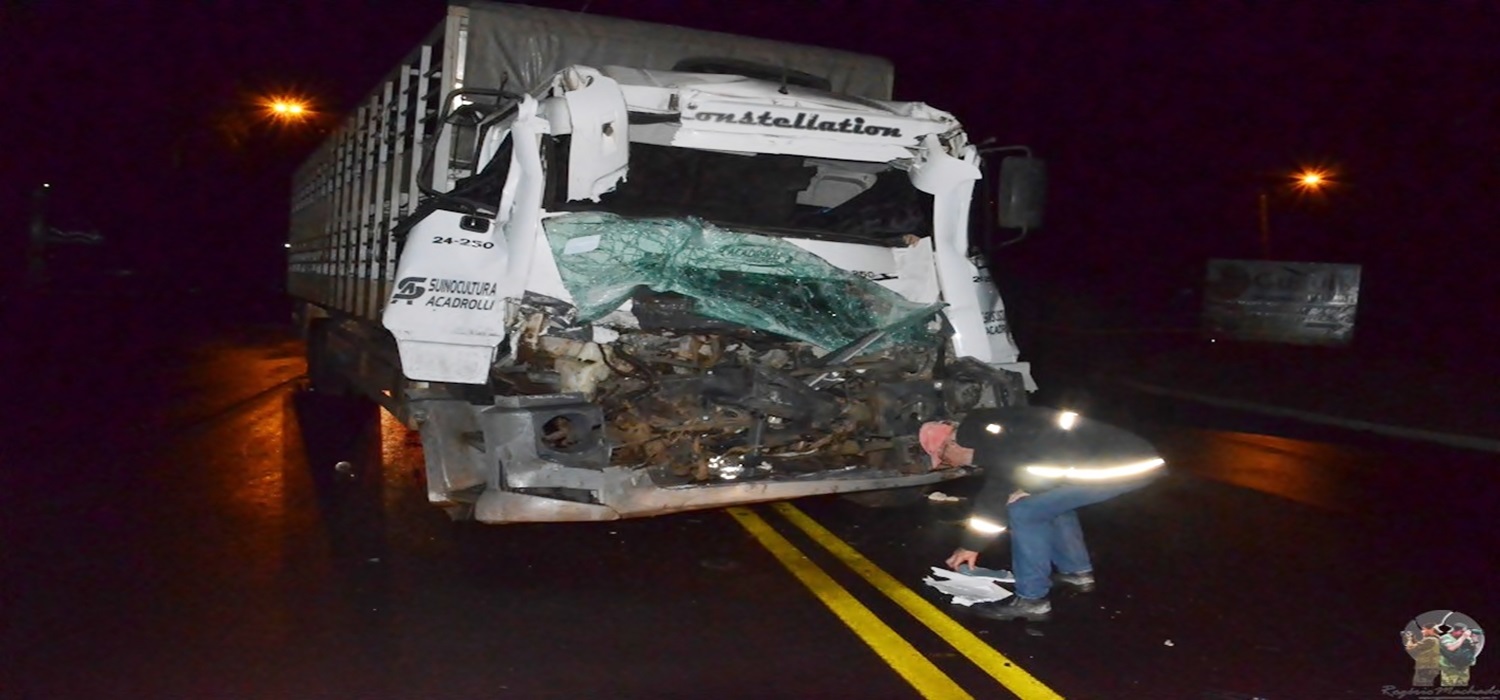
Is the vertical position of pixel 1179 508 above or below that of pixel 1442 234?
below

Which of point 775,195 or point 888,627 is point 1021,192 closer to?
point 775,195

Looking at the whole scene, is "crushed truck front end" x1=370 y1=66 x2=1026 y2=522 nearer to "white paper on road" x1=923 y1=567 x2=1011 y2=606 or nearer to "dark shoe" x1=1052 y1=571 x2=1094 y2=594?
"white paper on road" x1=923 y1=567 x2=1011 y2=606

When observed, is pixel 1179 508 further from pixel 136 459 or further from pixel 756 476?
pixel 136 459

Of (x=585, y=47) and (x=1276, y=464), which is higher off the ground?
(x=585, y=47)

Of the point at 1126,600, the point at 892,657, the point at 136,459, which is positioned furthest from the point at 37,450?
the point at 1126,600

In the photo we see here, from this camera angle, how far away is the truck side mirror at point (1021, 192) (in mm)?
7336

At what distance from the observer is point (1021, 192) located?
24.1 ft

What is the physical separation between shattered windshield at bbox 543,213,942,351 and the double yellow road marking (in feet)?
3.81

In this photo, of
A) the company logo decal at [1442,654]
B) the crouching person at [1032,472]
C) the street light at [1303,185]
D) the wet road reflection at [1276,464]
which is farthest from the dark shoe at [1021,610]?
the street light at [1303,185]

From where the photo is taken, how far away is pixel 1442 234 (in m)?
28.7

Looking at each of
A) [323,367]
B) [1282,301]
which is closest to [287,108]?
[323,367]

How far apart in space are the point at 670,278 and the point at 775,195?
3.07 feet

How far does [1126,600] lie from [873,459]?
1.42m

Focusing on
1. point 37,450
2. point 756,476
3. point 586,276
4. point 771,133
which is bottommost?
point 37,450
